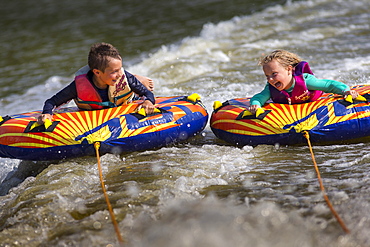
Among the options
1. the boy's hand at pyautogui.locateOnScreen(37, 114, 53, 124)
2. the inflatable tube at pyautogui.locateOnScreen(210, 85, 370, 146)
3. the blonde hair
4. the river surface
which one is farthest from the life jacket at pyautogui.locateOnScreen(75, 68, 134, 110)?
the blonde hair

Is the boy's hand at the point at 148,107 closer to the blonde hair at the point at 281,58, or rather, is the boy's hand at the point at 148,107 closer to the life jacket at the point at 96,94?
the life jacket at the point at 96,94

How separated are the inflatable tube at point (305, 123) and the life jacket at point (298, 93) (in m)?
0.10

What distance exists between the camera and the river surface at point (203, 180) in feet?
9.76

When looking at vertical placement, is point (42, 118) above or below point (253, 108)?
above

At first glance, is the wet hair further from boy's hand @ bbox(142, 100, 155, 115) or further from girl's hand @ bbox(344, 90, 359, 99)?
girl's hand @ bbox(344, 90, 359, 99)

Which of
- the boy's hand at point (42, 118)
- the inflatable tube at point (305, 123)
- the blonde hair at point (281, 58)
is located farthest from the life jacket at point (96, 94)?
the blonde hair at point (281, 58)

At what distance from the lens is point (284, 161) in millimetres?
4332

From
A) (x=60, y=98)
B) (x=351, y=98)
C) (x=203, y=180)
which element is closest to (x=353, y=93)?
(x=351, y=98)

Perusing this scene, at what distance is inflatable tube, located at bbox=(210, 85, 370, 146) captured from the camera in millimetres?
4527

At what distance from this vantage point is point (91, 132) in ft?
14.9

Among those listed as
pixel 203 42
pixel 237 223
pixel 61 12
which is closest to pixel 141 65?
pixel 203 42

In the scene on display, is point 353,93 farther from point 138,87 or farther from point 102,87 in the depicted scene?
point 102,87

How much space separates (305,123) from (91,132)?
2100 millimetres

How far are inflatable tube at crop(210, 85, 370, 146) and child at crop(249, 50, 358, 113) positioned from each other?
0.10 meters
